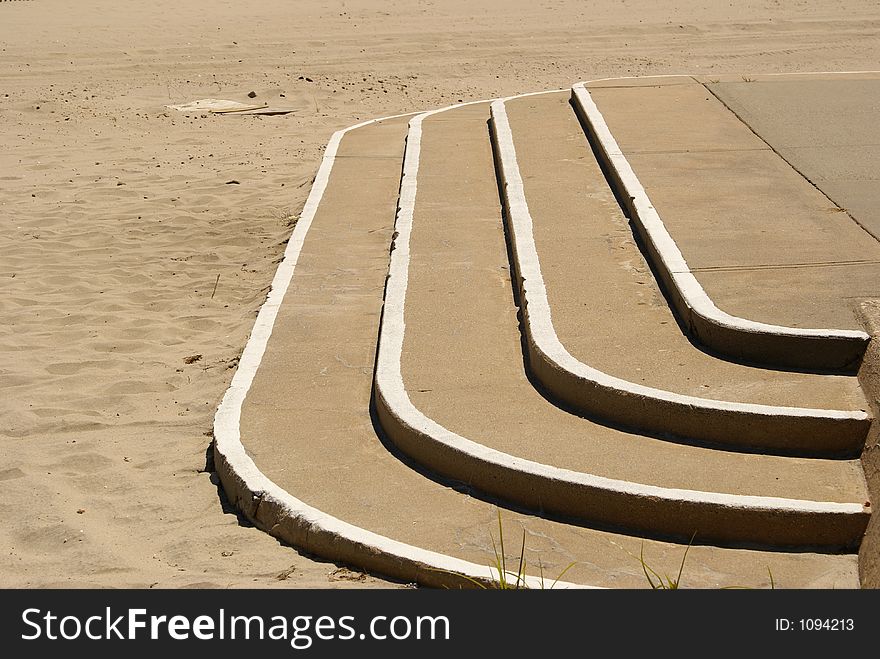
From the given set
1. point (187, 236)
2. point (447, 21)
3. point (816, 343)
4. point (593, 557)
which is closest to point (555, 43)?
point (447, 21)

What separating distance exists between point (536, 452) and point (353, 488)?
2.91 feet

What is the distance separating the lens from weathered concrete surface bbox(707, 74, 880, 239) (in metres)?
7.62

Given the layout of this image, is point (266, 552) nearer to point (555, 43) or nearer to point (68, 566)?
point (68, 566)

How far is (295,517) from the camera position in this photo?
4.84 m

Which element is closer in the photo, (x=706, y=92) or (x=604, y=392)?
(x=604, y=392)

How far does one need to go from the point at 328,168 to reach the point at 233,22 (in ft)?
38.5

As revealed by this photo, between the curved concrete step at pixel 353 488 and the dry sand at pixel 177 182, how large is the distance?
0.17 meters

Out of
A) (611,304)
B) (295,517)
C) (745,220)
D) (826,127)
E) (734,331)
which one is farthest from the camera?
(826,127)

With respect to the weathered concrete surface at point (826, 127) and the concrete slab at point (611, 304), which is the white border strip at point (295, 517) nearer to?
the concrete slab at point (611, 304)

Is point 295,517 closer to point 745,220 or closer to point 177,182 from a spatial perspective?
point 745,220

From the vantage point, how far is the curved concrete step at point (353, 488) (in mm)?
4422

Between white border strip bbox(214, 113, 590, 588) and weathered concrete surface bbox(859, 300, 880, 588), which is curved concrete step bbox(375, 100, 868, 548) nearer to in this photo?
weathered concrete surface bbox(859, 300, 880, 588)

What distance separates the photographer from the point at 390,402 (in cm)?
554

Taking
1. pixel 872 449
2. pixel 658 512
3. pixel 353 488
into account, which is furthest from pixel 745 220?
pixel 353 488
